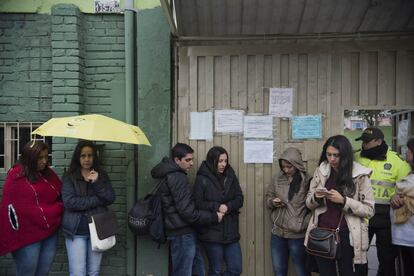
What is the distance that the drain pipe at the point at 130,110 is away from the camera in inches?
178

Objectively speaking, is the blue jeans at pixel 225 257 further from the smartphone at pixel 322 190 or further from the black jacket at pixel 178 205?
the smartphone at pixel 322 190

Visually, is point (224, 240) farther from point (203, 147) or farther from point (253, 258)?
point (203, 147)

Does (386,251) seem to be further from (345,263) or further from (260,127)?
(260,127)

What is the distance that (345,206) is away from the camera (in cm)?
342

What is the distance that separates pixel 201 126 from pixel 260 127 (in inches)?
26.3

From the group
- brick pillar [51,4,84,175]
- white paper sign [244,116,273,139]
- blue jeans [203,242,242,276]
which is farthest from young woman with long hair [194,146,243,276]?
brick pillar [51,4,84,175]

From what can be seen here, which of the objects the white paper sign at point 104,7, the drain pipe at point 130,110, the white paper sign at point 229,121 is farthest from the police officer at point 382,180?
the white paper sign at point 104,7

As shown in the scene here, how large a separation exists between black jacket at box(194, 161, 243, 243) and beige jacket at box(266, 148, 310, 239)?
40 cm

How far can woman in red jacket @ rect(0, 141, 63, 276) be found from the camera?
370cm

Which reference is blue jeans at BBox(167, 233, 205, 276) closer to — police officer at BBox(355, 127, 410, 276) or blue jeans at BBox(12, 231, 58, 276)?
blue jeans at BBox(12, 231, 58, 276)

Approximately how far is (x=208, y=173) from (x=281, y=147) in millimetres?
933

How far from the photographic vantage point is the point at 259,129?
15.1 feet

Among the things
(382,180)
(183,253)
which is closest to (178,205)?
(183,253)

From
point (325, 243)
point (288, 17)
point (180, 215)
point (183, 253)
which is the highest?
point (288, 17)
